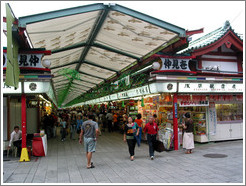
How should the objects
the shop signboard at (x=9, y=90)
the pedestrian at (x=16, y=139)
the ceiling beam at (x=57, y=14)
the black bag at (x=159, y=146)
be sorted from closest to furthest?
the ceiling beam at (x=57, y=14), the shop signboard at (x=9, y=90), the black bag at (x=159, y=146), the pedestrian at (x=16, y=139)

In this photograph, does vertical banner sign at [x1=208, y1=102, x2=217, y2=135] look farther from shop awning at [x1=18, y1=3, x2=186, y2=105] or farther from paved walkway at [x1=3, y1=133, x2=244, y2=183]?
shop awning at [x1=18, y1=3, x2=186, y2=105]

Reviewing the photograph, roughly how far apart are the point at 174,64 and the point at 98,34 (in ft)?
13.0

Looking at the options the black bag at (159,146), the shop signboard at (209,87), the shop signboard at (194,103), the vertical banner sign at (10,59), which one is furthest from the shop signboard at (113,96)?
the vertical banner sign at (10,59)

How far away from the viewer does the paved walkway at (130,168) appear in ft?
23.2

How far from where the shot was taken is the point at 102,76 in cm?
1819

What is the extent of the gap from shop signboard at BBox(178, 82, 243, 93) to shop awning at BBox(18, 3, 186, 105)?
7.90ft

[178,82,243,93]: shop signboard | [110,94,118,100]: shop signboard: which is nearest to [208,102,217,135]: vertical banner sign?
[178,82,243,93]: shop signboard

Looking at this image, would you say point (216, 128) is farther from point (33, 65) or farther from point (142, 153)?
point (33, 65)

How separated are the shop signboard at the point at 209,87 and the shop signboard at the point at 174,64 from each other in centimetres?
85

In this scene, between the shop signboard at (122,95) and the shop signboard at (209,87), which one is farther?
the shop signboard at (122,95)

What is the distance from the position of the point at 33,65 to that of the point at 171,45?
255 inches

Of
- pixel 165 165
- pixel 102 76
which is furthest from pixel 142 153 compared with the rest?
pixel 102 76

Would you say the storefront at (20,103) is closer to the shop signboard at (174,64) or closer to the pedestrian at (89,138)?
the pedestrian at (89,138)

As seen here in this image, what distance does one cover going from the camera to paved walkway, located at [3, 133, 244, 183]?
23.2 feet
